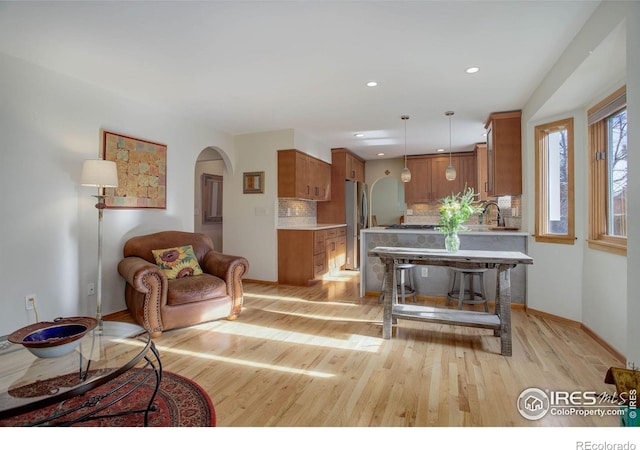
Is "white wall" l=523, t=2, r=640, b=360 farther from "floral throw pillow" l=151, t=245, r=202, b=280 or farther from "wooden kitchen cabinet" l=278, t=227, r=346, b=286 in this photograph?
"floral throw pillow" l=151, t=245, r=202, b=280

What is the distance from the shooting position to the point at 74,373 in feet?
5.29

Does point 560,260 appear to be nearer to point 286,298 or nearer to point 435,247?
point 435,247

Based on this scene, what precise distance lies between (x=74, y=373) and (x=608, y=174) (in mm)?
4210

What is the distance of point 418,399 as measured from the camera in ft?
6.45

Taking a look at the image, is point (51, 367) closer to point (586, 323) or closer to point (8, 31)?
point (8, 31)

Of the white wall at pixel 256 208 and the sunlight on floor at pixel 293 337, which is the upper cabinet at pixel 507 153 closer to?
the sunlight on floor at pixel 293 337

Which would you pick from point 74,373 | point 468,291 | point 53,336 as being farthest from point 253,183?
point 74,373

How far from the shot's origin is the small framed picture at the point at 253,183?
5.37 metres

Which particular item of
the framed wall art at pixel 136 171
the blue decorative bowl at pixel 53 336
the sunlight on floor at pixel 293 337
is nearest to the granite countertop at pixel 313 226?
the framed wall art at pixel 136 171

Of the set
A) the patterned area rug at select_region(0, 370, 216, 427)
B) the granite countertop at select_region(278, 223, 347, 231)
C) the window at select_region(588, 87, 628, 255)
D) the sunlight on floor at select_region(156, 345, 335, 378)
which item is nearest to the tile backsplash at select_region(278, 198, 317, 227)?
the granite countertop at select_region(278, 223, 347, 231)

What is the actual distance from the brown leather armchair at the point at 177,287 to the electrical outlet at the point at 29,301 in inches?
28.1

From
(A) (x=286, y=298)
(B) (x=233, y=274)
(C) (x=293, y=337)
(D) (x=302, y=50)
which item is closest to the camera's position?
(D) (x=302, y=50)

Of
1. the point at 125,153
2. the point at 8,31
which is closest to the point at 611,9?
the point at 8,31

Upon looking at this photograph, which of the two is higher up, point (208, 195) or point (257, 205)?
point (208, 195)
